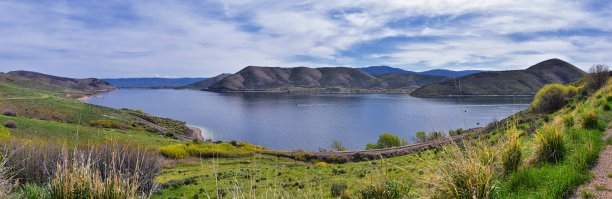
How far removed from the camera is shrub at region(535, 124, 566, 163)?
7445 millimetres

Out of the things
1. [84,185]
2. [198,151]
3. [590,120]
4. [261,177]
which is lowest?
[198,151]

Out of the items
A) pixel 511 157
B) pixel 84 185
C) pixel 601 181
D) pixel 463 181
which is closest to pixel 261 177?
pixel 84 185

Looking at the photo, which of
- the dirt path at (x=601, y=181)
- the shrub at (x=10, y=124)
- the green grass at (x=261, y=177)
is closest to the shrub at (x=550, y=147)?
the dirt path at (x=601, y=181)

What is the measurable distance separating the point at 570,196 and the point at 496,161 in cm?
152

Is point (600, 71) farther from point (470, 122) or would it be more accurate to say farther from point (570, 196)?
point (570, 196)

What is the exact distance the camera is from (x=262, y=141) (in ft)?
237

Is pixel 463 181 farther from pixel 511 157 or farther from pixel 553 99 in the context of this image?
pixel 553 99

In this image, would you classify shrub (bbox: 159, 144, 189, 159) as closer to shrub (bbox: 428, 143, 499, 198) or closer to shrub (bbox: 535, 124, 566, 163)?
shrub (bbox: 535, 124, 566, 163)

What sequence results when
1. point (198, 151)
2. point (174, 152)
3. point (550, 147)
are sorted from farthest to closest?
point (198, 151) → point (174, 152) → point (550, 147)

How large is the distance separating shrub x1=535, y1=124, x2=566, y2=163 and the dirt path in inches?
24.4

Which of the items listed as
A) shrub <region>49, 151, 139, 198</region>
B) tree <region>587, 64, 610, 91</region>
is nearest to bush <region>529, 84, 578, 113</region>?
tree <region>587, 64, 610, 91</region>

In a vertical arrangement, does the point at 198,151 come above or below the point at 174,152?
below

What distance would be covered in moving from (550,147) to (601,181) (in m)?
1.45

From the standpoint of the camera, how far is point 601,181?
6.11 meters
